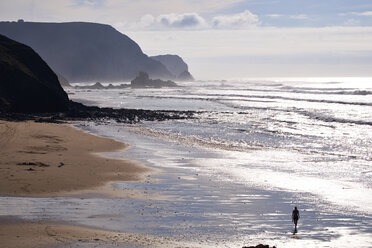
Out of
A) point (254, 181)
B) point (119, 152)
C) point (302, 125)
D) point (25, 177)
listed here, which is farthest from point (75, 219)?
point (302, 125)

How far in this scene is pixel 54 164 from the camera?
22.6m

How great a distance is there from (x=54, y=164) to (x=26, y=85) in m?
27.5

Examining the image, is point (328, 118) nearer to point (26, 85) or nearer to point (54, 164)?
A: point (26, 85)

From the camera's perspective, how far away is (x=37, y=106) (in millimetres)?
48875

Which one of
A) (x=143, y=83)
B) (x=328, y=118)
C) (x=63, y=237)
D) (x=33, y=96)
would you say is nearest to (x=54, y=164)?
(x=63, y=237)

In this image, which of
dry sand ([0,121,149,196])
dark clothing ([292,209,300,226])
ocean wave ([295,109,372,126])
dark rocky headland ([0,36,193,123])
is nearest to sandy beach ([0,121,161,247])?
dry sand ([0,121,149,196])

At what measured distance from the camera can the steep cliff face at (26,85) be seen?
153 feet

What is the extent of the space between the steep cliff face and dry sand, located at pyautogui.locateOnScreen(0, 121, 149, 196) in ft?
43.5

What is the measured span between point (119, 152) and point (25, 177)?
396 inches

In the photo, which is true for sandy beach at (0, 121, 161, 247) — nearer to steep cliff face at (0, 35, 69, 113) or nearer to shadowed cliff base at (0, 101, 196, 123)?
shadowed cliff base at (0, 101, 196, 123)

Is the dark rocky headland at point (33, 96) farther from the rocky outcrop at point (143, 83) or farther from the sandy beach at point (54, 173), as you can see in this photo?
the rocky outcrop at point (143, 83)

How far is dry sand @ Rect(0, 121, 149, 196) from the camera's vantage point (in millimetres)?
18438

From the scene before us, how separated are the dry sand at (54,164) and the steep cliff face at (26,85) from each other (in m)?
13.3

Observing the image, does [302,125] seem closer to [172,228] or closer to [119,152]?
[119,152]
